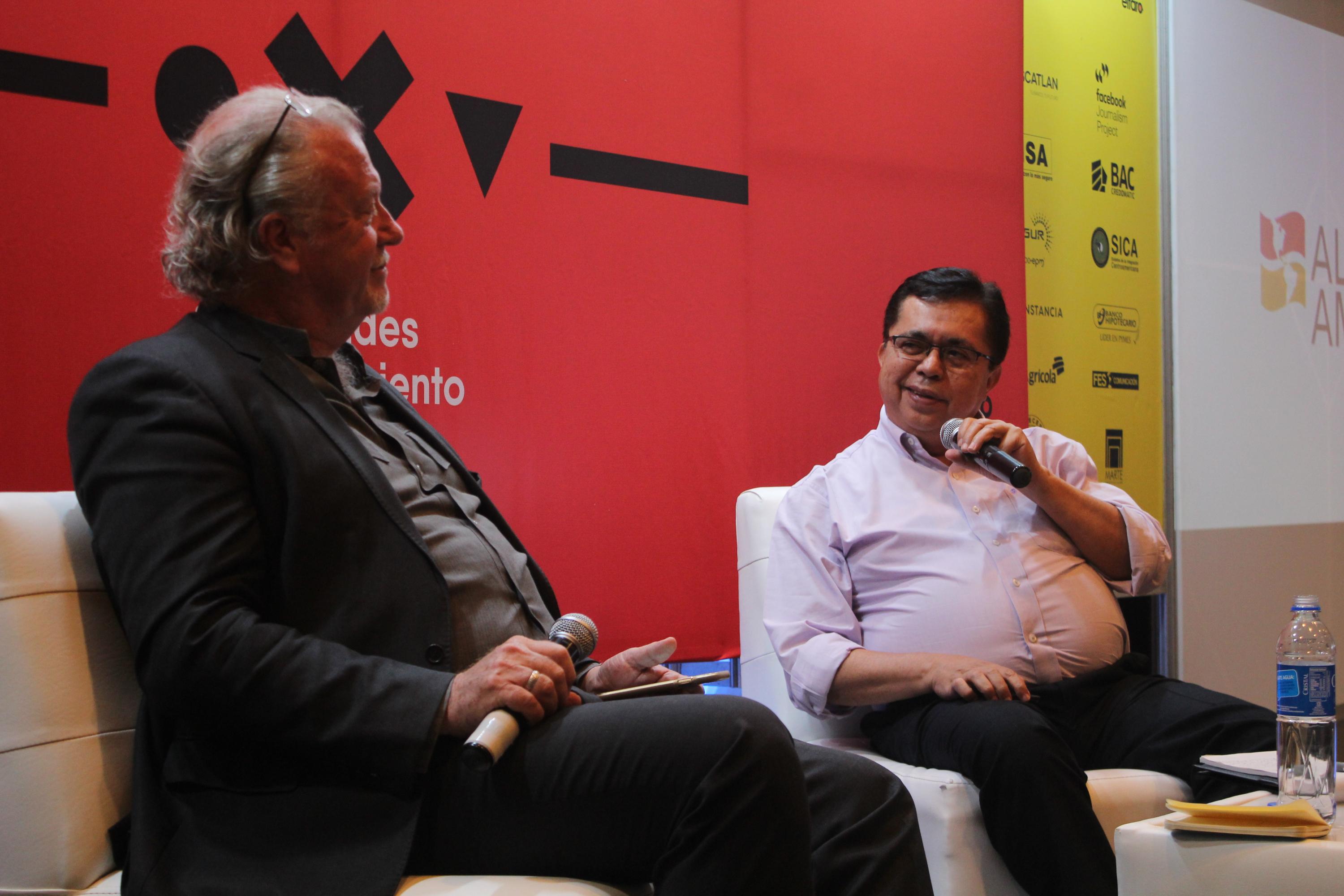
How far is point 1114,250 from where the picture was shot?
4.27m

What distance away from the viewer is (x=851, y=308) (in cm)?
316

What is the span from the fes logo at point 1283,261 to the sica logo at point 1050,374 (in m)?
1.38

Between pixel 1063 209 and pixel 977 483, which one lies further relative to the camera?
pixel 1063 209

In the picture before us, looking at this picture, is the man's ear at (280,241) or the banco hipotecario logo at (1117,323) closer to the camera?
the man's ear at (280,241)

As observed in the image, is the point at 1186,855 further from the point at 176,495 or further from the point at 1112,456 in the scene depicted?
the point at 1112,456

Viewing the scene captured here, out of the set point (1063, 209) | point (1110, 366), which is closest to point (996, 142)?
point (1063, 209)

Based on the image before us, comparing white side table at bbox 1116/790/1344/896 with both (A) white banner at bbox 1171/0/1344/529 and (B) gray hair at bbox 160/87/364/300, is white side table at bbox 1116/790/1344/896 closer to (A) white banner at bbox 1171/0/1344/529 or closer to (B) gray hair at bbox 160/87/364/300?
(B) gray hair at bbox 160/87/364/300

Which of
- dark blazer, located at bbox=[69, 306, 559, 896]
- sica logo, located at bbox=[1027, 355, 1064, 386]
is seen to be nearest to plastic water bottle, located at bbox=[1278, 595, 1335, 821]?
dark blazer, located at bbox=[69, 306, 559, 896]

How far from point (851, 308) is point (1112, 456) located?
1.65 m

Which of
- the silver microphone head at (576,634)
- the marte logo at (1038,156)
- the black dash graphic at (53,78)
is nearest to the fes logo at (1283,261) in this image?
the marte logo at (1038,156)

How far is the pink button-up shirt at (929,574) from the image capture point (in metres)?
2.10

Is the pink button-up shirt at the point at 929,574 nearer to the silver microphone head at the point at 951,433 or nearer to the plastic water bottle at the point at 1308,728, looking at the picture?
the silver microphone head at the point at 951,433

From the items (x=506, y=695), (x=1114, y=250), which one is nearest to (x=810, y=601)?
(x=506, y=695)

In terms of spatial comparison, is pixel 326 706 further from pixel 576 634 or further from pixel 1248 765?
pixel 1248 765
